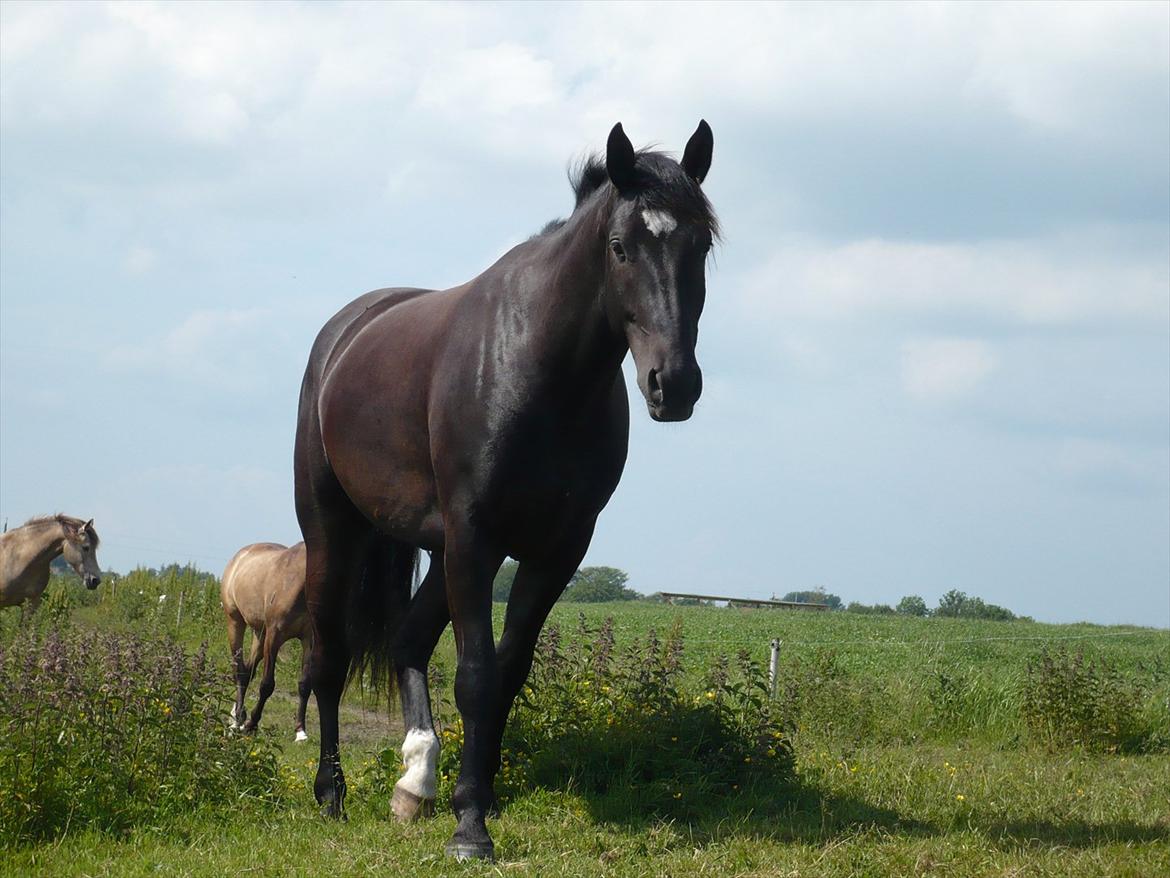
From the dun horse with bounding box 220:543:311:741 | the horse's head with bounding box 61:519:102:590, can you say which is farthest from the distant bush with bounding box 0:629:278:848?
the horse's head with bounding box 61:519:102:590

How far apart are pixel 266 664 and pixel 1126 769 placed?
27.9ft

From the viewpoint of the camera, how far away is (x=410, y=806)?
5.74 meters

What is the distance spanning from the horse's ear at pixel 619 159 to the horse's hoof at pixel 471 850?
→ 267cm

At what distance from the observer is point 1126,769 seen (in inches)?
373

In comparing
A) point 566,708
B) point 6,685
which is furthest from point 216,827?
point 566,708

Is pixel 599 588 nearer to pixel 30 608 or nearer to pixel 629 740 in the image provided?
pixel 30 608

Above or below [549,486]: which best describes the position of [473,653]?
below

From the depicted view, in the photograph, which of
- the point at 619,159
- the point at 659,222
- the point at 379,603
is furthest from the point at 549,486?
the point at 379,603

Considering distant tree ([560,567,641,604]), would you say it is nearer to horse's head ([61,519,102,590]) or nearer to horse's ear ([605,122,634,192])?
horse's head ([61,519,102,590])

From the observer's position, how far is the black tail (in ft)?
22.5

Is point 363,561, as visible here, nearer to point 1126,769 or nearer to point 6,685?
point 6,685

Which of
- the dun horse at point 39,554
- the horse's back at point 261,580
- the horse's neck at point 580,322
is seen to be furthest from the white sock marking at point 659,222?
the dun horse at point 39,554

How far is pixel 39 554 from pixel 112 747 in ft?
42.3

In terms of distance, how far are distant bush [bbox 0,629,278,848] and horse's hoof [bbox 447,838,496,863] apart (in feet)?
5.89
